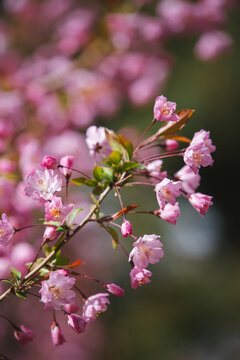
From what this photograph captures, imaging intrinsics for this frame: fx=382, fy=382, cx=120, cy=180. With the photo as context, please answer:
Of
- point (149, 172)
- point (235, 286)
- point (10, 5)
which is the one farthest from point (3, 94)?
point (235, 286)

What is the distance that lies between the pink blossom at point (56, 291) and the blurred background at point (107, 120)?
1.14 feet

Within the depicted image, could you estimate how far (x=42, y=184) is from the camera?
2.03 ft

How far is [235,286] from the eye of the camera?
157 inches

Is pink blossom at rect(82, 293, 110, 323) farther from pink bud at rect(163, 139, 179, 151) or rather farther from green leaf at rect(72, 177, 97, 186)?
pink bud at rect(163, 139, 179, 151)

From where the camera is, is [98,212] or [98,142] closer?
[98,212]

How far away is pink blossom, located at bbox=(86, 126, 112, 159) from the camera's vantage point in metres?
0.75

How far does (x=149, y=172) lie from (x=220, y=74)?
4064 mm

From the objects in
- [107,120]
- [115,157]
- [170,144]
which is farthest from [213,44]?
[115,157]

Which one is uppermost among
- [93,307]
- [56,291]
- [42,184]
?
[42,184]

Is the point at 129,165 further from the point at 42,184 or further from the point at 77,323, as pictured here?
the point at 77,323

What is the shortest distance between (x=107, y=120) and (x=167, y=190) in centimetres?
209

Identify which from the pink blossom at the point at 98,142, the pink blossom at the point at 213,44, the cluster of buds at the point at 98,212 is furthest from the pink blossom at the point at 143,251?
the pink blossom at the point at 213,44

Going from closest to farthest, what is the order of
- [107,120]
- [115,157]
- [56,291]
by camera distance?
[56,291], [115,157], [107,120]

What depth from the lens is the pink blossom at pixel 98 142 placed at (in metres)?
0.75
